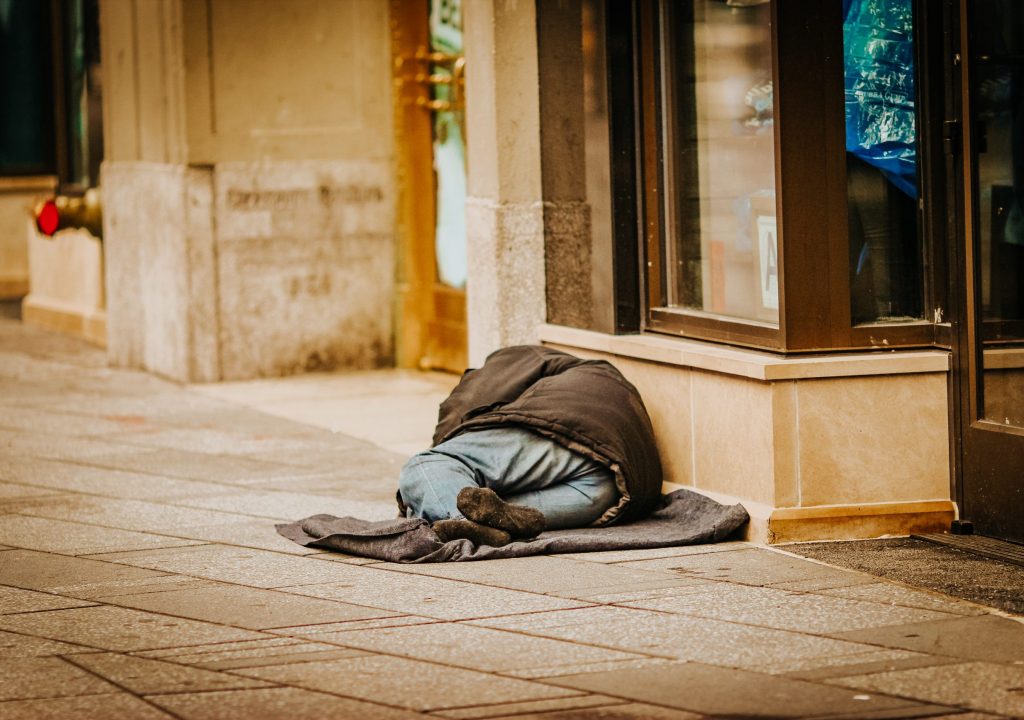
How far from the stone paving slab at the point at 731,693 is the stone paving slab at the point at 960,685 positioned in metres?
0.08

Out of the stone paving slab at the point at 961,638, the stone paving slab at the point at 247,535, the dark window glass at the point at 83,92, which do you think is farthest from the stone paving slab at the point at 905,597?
the dark window glass at the point at 83,92

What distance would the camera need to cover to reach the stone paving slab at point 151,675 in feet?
15.4

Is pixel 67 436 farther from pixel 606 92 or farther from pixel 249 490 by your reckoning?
pixel 606 92

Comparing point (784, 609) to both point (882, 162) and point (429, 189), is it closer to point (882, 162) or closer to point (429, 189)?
point (882, 162)

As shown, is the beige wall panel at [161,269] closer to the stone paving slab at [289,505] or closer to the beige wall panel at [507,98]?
the beige wall panel at [507,98]

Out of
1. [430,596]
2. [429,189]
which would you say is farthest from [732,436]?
[429,189]

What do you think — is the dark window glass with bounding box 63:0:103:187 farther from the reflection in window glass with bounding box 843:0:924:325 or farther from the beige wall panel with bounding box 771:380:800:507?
the beige wall panel with bounding box 771:380:800:507

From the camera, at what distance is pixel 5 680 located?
15.7 ft

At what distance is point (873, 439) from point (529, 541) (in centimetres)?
131

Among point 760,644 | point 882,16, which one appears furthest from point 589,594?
point 882,16

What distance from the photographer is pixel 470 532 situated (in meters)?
6.34

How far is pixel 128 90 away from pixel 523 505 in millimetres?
6433

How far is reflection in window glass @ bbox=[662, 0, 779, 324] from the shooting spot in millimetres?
6871

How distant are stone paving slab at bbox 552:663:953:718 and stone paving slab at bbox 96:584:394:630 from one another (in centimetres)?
103
